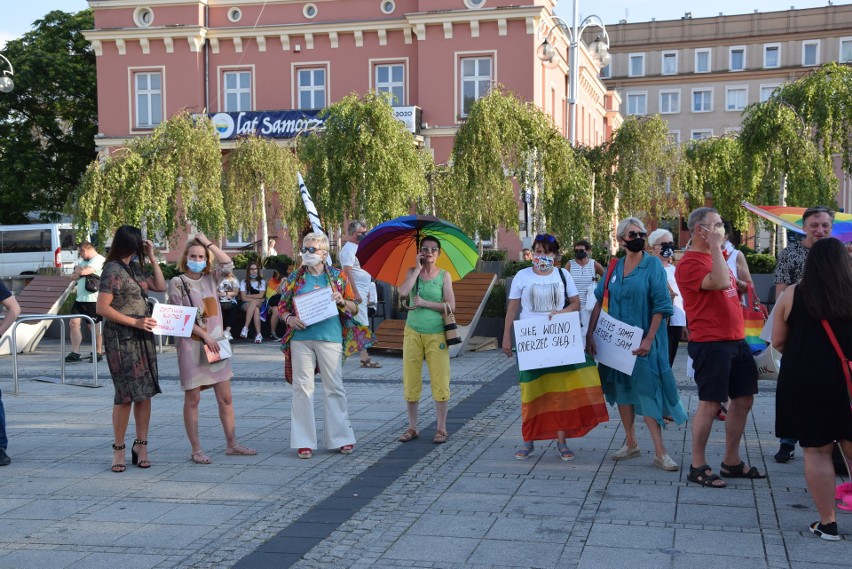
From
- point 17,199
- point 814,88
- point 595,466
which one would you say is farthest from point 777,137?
point 17,199

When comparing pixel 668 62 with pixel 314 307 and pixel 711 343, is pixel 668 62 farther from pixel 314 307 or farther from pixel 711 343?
pixel 711 343

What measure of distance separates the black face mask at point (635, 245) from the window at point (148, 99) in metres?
31.1

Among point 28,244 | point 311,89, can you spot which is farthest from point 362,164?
point 28,244

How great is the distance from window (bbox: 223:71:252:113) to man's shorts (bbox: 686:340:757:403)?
30894mm

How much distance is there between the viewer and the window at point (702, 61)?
65562 mm

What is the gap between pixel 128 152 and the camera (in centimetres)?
2347

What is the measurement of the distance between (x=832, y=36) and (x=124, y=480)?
64.6 meters

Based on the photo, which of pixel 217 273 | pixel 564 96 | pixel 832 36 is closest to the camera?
pixel 217 273

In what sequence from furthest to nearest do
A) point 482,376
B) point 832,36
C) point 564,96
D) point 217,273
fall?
point 832,36 < point 564,96 < point 482,376 < point 217,273

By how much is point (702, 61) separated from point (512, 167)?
163 ft

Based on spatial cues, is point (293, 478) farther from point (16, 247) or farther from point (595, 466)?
point (16, 247)

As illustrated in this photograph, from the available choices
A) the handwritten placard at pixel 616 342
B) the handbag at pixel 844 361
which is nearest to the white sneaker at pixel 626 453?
the handwritten placard at pixel 616 342

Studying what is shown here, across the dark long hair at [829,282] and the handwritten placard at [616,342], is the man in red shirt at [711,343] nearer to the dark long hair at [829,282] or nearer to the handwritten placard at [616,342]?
the handwritten placard at [616,342]

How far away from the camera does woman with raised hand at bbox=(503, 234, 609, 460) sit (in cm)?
720
